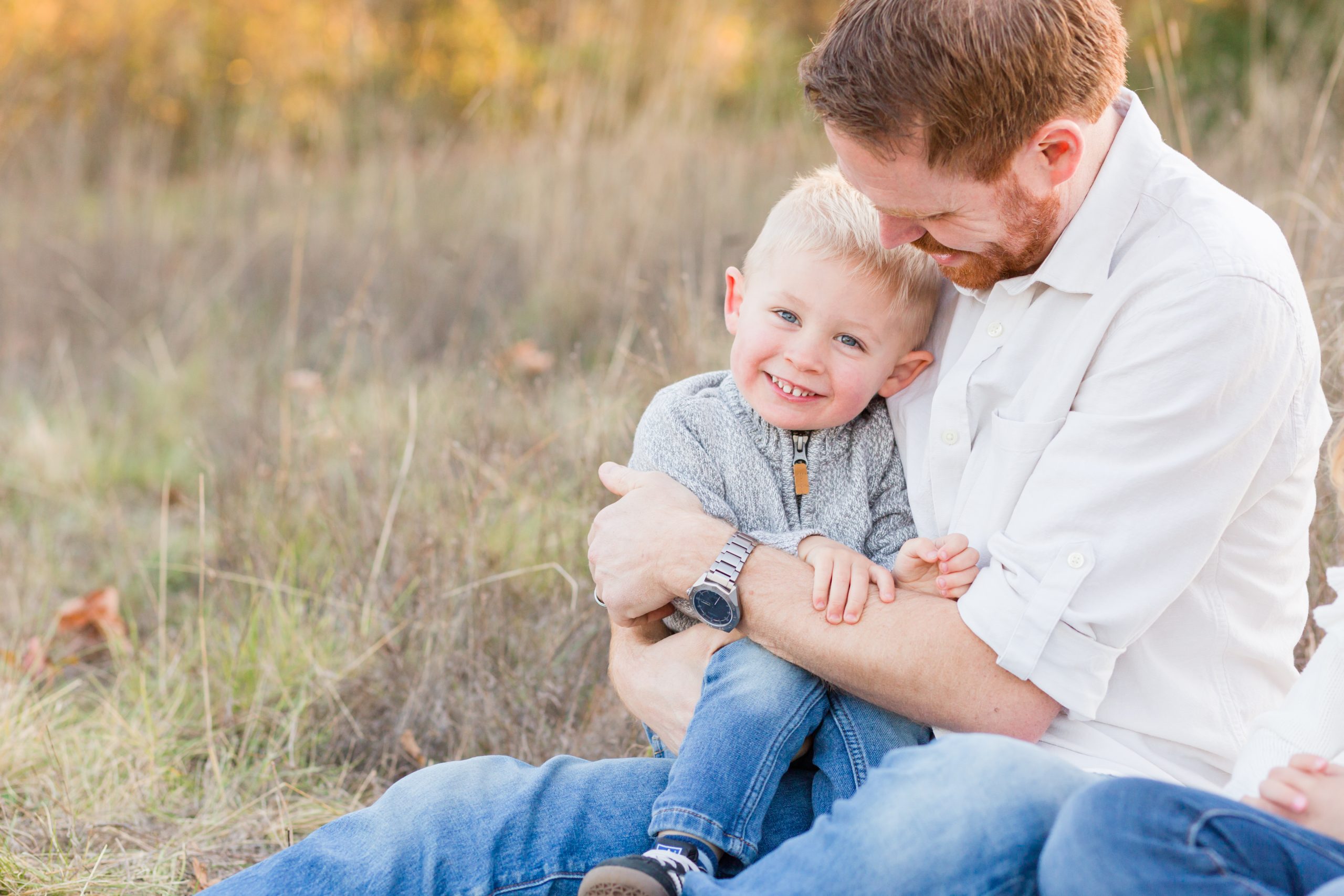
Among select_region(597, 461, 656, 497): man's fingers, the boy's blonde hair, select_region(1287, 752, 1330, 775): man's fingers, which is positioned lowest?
select_region(597, 461, 656, 497): man's fingers

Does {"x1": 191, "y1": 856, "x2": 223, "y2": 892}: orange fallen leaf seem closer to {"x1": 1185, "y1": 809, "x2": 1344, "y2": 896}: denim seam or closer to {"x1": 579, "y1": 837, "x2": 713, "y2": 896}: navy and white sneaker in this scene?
{"x1": 579, "y1": 837, "x2": 713, "y2": 896}: navy and white sneaker

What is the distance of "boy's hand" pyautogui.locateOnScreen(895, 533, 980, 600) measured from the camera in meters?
1.73

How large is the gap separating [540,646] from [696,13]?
4.09 meters

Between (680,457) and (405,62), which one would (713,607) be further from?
(405,62)

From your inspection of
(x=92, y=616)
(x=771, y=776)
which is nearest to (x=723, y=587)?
(x=771, y=776)

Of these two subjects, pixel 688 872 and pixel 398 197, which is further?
pixel 398 197

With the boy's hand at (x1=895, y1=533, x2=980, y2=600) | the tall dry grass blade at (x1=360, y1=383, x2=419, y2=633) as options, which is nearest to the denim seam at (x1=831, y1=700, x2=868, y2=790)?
the boy's hand at (x1=895, y1=533, x2=980, y2=600)

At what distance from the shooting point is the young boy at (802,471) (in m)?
1.72

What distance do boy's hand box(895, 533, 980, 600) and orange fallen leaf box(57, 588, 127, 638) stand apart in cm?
216

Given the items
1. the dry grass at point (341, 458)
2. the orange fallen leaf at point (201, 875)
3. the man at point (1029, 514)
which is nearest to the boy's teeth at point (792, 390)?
the man at point (1029, 514)

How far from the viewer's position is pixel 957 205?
175 cm

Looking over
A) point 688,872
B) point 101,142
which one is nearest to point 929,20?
point 688,872

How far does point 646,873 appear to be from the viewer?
5.12 feet

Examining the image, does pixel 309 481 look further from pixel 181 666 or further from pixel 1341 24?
pixel 1341 24
